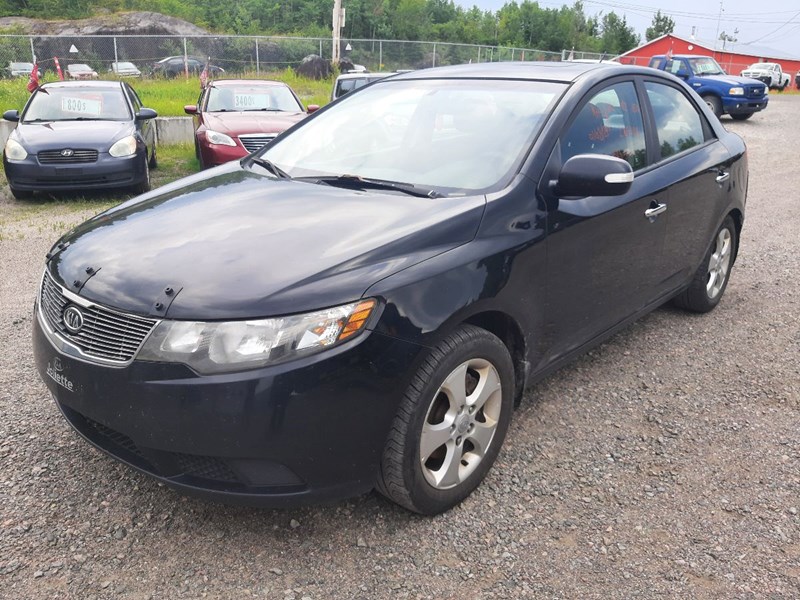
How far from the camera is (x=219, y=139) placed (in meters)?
9.06

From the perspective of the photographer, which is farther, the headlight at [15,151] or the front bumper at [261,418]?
the headlight at [15,151]

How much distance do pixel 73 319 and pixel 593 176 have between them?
6.87 feet

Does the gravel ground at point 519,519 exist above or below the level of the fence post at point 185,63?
below

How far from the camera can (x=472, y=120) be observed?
331 centimetres

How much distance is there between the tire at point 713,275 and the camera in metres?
4.64

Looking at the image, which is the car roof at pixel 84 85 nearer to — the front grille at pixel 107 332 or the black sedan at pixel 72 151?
the black sedan at pixel 72 151

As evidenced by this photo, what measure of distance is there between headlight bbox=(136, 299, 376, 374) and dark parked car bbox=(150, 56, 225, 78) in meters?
22.3

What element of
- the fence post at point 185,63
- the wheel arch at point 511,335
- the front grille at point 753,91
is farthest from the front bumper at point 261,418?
the fence post at point 185,63

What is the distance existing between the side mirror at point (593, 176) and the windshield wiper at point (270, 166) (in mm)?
1310

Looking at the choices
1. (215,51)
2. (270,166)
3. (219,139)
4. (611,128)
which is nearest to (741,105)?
(219,139)

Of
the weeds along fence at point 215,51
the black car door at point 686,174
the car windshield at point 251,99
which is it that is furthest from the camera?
the weeds along fence at point 215,51

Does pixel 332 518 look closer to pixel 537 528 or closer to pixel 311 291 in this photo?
pixel 537 528

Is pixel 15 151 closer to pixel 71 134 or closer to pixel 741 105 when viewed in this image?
pixel 71 134

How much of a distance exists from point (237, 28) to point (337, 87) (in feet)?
165
